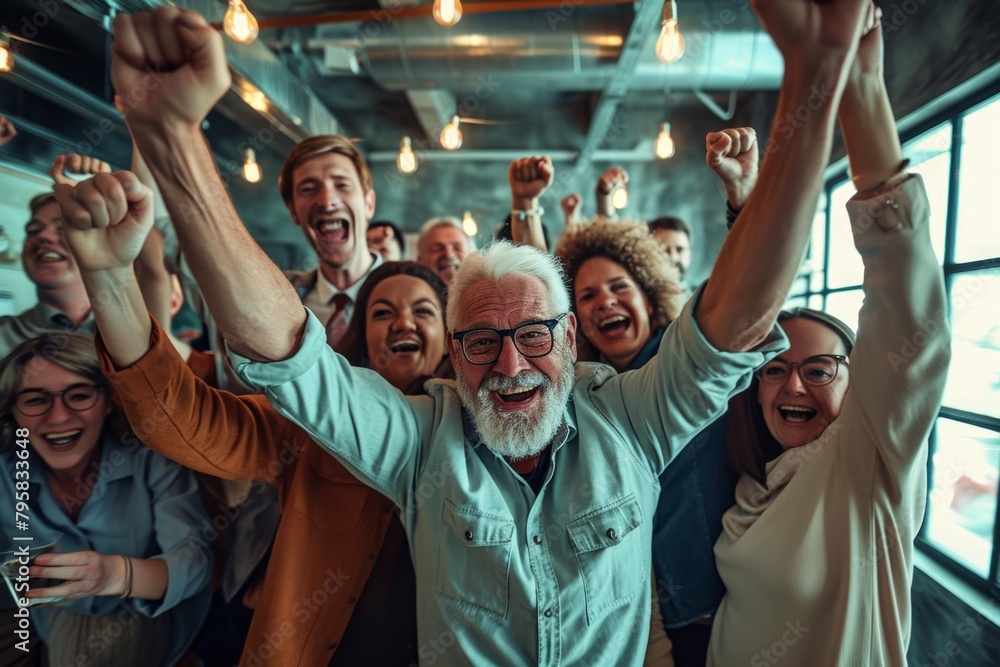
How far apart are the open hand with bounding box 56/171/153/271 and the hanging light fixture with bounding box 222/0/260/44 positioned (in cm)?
156

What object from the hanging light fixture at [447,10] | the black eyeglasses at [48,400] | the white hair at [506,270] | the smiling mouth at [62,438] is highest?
the hanging light fixture at [447,10]

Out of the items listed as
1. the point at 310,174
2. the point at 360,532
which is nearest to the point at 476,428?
the point at 360,532

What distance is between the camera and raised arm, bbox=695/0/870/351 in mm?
823

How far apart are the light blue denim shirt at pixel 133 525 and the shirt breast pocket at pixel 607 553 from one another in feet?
3.58

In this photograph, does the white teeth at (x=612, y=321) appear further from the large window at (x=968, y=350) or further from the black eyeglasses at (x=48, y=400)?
the black eyeglasses at (x=48, y=400)

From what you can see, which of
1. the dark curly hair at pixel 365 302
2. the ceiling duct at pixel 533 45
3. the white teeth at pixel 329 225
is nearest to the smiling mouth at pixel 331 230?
the white teeth at pixel 329 225

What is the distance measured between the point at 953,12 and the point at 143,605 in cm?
395

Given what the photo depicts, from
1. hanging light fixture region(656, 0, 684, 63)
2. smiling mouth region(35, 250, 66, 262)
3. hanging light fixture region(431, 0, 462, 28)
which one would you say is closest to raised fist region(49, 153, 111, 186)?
smiling mouth region(35, 250, 66, 262)

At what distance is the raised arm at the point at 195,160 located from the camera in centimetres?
84

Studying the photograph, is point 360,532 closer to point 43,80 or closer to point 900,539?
point 900,539

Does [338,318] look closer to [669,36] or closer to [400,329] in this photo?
[400,329]

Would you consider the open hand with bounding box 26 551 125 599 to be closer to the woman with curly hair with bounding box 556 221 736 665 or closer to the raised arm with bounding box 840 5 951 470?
the woman with curly hair with bounding box 556 221 736 665

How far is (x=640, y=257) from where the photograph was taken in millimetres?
1898

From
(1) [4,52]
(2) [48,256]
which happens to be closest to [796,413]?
(2) [48,256]
